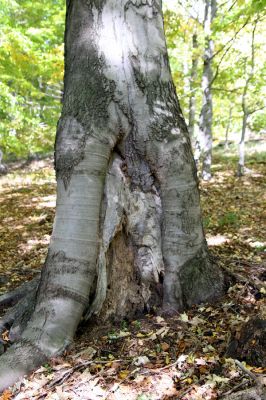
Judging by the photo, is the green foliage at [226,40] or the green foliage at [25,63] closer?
the green foliage at [25,63]

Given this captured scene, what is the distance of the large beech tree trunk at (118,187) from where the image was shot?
299cm

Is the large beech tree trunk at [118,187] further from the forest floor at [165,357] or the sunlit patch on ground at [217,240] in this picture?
the sunlit patch on ground at [217,240]

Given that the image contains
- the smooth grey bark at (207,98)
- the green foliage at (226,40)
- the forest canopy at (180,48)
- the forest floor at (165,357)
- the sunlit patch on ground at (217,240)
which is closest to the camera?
the forest floor at (165,357)

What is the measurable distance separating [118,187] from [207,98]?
364 inches

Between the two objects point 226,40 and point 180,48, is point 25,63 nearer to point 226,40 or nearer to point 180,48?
point 180,48

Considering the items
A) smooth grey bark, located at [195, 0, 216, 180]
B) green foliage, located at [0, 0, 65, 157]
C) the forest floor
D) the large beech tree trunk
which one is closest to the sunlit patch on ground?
the forest floor

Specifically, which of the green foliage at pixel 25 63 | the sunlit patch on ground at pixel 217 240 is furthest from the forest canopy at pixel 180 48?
the sunlit patch on ground at pixel 217 240

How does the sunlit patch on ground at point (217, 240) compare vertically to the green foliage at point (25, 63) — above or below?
below

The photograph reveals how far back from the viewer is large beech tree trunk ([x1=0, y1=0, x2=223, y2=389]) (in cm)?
299

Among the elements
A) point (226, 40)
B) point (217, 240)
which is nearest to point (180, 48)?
point (226, 40)

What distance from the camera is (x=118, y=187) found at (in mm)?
3195

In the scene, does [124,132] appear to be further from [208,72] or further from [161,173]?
[208,72]

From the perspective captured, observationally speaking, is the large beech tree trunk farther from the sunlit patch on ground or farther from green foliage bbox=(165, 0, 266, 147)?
green foliage bbox=(165, 0, 266, 147)

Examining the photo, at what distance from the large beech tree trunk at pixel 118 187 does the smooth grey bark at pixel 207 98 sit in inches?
322
